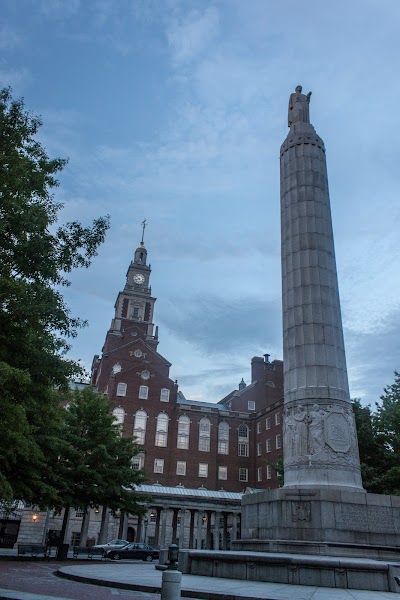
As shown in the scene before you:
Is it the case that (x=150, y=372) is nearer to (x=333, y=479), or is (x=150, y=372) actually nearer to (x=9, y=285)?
(x=333, y=479)

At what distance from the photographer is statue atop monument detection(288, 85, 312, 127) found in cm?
2646

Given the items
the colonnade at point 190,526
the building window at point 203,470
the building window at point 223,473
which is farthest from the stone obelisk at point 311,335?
the building window at point 223,473

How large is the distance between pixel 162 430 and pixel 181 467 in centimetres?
512

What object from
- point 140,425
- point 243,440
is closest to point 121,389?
point 140,425

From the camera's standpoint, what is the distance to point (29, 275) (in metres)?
13.3

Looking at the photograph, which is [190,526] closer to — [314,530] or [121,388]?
[121,388]

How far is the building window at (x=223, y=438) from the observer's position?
216 ft

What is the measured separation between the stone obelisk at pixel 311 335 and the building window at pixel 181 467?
44.2m

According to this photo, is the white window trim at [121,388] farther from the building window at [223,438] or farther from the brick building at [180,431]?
the building window at [223,438]

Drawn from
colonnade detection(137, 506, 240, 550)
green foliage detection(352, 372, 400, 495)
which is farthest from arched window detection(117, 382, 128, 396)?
green foliage detection(352, 372, 400, 495)

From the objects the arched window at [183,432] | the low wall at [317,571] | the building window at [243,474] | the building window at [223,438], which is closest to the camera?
the low wall at [317,571]

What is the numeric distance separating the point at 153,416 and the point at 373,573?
173 ft

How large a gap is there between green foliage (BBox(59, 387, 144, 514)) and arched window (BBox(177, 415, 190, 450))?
2999cm

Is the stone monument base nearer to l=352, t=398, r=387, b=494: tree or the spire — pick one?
l=352, t=398, r=387, b=494: tree
